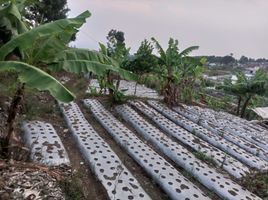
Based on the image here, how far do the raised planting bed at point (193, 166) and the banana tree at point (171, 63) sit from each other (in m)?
2.87

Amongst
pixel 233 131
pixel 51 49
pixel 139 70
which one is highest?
pixel 51 49

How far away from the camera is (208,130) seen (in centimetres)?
688

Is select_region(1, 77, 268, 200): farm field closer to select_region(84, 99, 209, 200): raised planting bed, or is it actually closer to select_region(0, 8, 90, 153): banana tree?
select_region(84, 99, 209, 200): raised planting bed

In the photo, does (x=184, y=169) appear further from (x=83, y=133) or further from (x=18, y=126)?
(x=18, y=126)

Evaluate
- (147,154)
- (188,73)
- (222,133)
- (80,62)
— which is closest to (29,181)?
(80,62)

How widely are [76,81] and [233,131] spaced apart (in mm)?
6877

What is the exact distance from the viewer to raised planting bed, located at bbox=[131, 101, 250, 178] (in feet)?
15.2

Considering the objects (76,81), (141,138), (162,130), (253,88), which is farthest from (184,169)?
(253,88)

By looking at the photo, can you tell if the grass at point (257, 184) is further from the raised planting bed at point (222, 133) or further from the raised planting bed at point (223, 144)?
the raised planting bed at point (222, 133)

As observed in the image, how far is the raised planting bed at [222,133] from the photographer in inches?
225

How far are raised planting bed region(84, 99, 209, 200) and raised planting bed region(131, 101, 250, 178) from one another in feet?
3.24

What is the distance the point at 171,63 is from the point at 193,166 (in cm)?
507

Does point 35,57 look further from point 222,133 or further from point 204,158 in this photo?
point 222,133

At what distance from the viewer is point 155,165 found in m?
4.25
